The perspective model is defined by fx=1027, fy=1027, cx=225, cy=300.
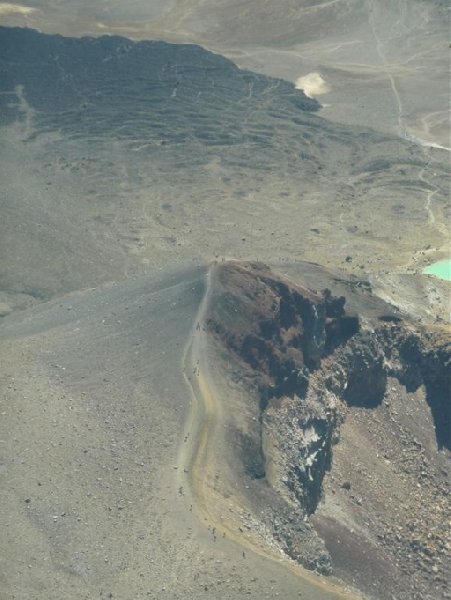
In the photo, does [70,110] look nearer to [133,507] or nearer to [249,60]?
[249,60]

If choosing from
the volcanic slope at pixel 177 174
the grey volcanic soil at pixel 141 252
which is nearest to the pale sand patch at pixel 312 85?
the volcanic slope at pixel 177 174

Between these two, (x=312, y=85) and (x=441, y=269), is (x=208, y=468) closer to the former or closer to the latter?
(x=441, y=269)

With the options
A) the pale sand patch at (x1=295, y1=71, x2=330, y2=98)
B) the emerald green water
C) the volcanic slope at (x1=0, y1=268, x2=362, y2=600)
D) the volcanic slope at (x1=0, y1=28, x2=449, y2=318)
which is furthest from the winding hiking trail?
the pale sand patch at (x1=295, y1=71, x2=330, y2=98)

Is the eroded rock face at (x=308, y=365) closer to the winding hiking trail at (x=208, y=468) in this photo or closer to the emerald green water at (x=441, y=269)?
the winding hiking trail at (x=208, y=468)

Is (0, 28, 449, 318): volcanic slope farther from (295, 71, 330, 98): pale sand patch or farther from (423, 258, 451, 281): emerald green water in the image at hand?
(295, 71, 330, 98): pale sand patch

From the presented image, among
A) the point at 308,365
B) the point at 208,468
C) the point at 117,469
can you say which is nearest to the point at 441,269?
Result: the point at 308,365
